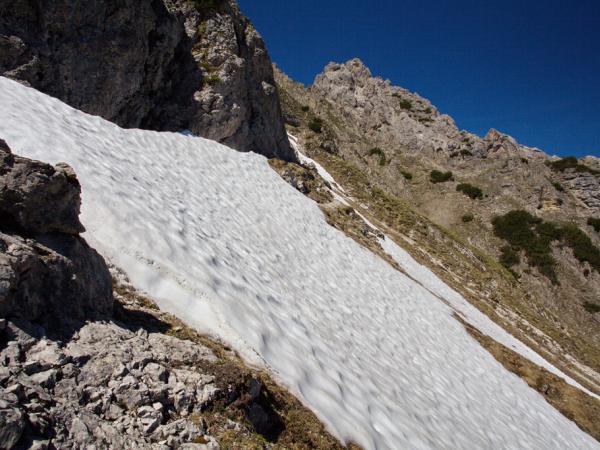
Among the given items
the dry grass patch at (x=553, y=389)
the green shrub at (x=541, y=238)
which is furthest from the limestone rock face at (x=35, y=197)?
the green shrub at (x=541, y=238)

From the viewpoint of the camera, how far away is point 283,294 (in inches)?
421

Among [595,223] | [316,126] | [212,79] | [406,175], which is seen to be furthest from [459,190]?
[212,79]

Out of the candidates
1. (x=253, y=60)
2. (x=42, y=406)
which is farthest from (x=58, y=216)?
(x=253, y=60)

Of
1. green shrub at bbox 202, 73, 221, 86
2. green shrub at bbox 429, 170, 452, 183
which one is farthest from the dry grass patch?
green shrub at bbox 429, 170, 452, 183

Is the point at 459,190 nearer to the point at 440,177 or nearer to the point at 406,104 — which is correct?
the point at 440,177

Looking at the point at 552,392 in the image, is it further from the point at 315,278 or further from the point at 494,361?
the point at 315,278

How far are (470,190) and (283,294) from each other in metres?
67.0

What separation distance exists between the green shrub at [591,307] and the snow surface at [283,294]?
44638 mm

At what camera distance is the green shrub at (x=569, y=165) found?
7444 cm

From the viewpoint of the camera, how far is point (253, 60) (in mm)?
32375

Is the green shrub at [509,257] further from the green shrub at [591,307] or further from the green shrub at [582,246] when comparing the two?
the green shrub at [591,307]

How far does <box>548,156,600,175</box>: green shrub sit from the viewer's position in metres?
74.4

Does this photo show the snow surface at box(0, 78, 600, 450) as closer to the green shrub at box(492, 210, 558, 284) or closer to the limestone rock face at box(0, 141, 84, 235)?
the limestone rock face at box(0, 141, 84, 235)

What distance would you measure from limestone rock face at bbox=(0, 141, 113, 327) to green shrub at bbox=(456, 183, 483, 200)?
71.7m
